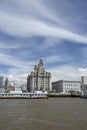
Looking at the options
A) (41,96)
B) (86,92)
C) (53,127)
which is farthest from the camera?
(86,92)

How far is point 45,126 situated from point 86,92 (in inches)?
5594

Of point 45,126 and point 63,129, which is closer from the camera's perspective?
point 63,129

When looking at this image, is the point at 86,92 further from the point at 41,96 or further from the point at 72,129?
the point at 72,129

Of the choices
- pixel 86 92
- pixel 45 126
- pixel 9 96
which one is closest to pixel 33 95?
pixel 9 96

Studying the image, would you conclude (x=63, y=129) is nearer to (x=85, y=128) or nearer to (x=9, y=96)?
(x=85, y=128)

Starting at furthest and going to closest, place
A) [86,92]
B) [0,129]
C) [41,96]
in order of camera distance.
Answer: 1. [86,92]
2. [41,96]
3. [0,129]

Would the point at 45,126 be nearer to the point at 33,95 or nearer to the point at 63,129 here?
the point at 63,129

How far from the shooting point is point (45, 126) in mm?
28422

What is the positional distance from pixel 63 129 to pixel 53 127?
1.85 meters

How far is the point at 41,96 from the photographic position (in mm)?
144750

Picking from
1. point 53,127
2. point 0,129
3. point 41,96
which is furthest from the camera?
point 41,96

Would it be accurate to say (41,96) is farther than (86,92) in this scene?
No

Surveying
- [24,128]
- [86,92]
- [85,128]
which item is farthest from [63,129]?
[86,92]

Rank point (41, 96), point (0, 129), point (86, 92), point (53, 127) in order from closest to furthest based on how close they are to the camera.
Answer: point (0, 129), point (53, 127), point (41, 96), point (86, 92)
